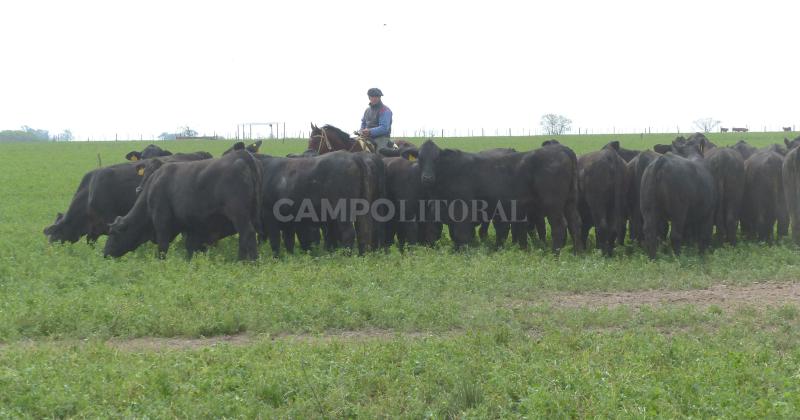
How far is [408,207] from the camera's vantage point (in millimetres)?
14789

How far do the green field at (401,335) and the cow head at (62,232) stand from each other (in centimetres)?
239

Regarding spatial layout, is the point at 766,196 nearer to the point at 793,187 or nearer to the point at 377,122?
the point at 793,187

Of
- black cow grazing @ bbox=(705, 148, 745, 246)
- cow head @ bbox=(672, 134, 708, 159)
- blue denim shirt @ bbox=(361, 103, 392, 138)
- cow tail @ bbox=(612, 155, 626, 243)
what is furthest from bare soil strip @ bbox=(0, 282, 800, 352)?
blue denim shirt @ bbox=(361, 103, 392, 138)

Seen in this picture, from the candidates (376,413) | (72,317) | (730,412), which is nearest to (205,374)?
(376,413)

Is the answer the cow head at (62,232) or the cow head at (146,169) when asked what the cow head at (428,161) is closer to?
the cow head at (146,169)

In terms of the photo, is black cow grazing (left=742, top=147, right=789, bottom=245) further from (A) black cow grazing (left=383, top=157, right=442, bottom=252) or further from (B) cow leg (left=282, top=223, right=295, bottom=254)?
(B) cow leg (left=282, top=223, right=295, bottom=254)

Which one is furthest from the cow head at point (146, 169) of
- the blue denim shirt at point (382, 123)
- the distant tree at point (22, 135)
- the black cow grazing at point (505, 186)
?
the distant tree at point (22, 135)

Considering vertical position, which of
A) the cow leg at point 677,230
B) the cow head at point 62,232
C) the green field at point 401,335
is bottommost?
the green field at point 401,335

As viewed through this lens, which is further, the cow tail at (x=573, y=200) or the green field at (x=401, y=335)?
the cow tail at (x=573, y=200)

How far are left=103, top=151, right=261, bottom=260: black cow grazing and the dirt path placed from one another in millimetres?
5189

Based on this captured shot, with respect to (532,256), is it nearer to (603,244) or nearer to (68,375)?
(603,244)

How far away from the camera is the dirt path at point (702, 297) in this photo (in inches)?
368

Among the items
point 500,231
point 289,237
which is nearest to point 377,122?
point 289,237

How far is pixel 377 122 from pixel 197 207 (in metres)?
5.90
